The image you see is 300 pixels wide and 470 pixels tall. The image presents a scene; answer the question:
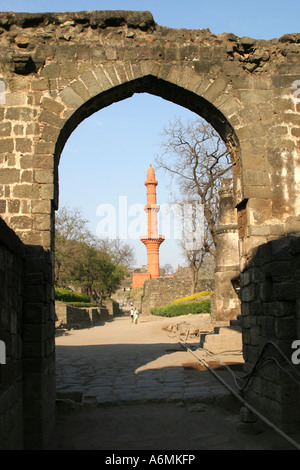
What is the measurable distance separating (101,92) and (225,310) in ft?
31.1

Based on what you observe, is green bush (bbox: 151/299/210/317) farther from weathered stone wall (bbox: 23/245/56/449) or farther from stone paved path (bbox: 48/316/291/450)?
weathered stone wall (bbox: 23/245/56/449)

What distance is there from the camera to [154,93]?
7.18 meters

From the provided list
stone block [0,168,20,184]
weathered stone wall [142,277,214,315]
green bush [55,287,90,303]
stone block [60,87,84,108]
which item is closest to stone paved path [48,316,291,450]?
stone block [0,168,20,184]

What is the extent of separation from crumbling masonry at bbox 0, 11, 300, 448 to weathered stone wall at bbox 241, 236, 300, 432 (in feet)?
0.17

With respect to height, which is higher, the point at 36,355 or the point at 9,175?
the point at 9,175

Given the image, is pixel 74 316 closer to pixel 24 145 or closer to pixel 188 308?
pixel 188 308

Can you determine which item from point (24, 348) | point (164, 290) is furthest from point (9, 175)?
point (164, 290)

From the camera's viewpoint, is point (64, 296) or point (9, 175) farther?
point (64, 296)

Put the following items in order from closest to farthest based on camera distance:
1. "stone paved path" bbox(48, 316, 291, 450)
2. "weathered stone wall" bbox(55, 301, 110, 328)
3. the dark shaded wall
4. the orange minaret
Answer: the dark shaded wall → "stone paved path" bbox(48, 316, 291, 450) → "weathered stone wall" bbox(55, 301, 110, 328) → the orange minaret

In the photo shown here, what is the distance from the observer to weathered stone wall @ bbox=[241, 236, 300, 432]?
177 inches

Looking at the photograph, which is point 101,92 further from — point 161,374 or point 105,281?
point 105,281

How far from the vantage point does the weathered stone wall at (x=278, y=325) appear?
4.48m

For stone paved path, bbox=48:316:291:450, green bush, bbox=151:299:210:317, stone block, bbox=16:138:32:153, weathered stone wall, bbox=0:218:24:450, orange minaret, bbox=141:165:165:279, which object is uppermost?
orange minaret, bbox=141:165:165:279

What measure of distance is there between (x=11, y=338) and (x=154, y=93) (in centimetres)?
477
